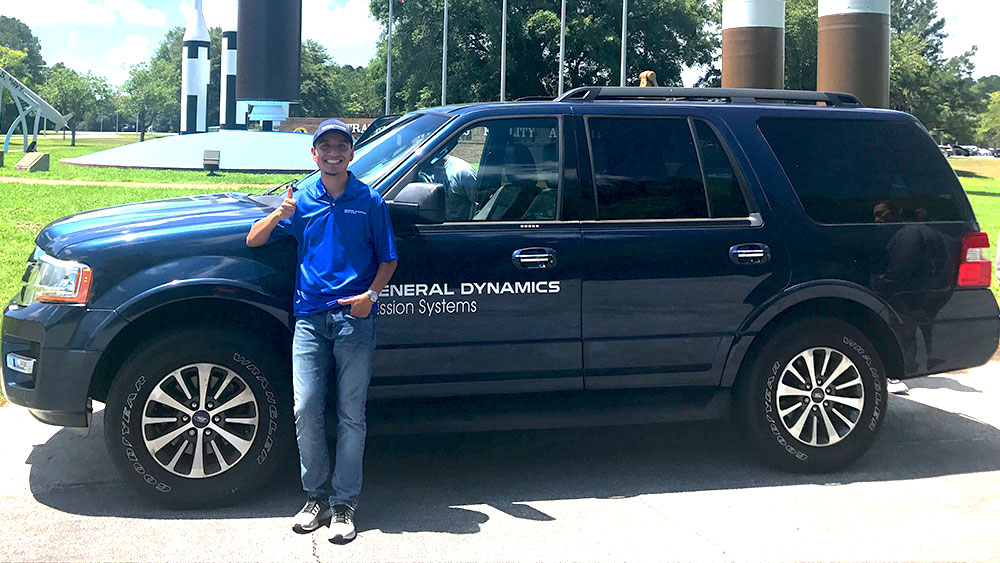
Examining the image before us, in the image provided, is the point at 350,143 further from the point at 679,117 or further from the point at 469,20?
the point at 469,20

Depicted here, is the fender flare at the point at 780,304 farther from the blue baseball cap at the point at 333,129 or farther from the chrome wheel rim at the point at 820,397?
the blue baseball cap at the point at 333,129

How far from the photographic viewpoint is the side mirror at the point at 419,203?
4.87 meters

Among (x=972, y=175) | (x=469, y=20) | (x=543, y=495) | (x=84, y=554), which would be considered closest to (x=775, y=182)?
(x=543, y=495)

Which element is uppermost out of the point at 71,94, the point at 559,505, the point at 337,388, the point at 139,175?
the point at 71,94

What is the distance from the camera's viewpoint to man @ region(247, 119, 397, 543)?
4.51 metres

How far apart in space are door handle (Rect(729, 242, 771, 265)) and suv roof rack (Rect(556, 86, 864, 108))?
0.97 m

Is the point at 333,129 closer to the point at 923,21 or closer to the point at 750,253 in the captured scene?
the point at 750,253

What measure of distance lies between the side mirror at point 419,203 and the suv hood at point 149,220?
714 mm

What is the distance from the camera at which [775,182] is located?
18.6 feet

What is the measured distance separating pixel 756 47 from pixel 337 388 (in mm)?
11712

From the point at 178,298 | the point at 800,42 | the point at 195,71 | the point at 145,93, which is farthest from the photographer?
the point at 145,93

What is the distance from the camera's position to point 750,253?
5.47 meters

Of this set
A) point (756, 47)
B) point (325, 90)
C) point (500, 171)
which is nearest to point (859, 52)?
point (756, 47)

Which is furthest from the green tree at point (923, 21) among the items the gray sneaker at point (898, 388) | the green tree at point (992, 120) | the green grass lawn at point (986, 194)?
the gray sneaker at point (898, 388)
